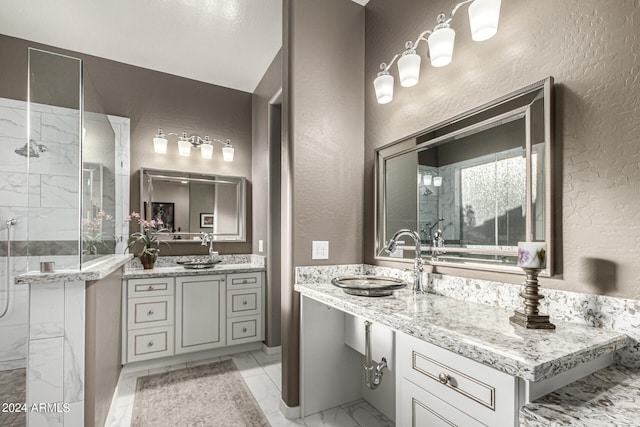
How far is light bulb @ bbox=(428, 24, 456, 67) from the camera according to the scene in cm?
136

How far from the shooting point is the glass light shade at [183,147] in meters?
3.17

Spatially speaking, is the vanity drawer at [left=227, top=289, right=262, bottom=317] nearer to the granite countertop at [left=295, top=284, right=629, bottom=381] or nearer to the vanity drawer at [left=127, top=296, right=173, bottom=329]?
the vanity drawer at [left=127, top=296, right=173, bottom=329]

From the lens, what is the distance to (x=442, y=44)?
54.2 inches

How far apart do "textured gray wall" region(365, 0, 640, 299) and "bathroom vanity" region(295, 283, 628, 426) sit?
23cm

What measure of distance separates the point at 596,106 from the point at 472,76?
0.56 m

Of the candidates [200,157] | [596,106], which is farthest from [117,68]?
[596,106]

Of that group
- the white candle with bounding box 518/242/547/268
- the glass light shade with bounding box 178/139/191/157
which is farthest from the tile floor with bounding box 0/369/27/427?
the white candle with bounding box 518/242/547/268

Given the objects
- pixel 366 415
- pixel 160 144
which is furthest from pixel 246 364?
pixel 160 144

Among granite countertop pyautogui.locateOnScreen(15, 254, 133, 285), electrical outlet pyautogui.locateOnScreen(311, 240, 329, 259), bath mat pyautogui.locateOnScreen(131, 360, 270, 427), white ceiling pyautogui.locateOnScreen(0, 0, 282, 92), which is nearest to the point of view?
granite countertop pyautogui.locateOnScreen(15, 254, 133, 285)

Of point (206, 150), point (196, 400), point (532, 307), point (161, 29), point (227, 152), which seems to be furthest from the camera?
point (227, 152)

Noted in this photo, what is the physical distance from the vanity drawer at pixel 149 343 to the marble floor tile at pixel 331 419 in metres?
1.46

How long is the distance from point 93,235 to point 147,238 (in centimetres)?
122

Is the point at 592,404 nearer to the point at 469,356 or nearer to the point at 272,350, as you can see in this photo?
the point at 469,356

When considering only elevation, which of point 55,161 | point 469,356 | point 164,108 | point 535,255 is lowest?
point 469,356
